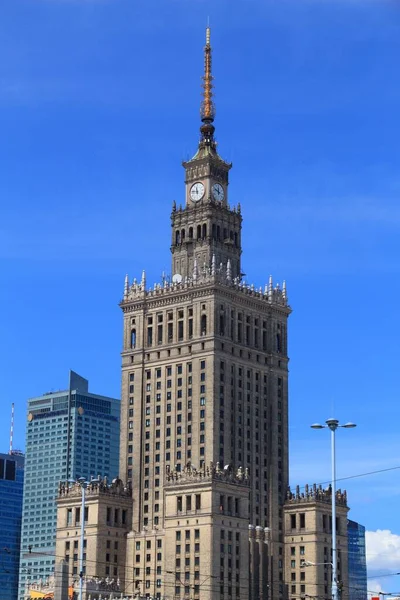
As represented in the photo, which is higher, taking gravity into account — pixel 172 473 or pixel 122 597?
pixel 172 473

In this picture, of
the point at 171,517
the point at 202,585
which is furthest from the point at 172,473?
the point at 202,585

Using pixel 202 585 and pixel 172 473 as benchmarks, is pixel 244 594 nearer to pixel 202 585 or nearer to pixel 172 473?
pixel 202 585

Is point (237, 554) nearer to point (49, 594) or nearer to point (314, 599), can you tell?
point (314, 599)

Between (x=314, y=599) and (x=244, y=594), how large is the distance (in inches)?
483

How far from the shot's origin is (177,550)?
7584 inches

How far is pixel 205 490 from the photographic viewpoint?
191500mm

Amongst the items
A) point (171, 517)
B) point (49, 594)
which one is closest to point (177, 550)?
point (171, 517)

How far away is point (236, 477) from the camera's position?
648ft

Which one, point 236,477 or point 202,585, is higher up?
point 236,477

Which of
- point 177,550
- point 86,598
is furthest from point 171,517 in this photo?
point 86,598

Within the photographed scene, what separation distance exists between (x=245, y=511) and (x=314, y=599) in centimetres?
1793

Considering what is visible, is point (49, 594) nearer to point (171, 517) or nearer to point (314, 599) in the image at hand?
point (171, 517)

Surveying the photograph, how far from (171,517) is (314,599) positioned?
26545 mm

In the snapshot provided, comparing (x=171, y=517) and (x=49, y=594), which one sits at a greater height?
(x=171, y=517)
